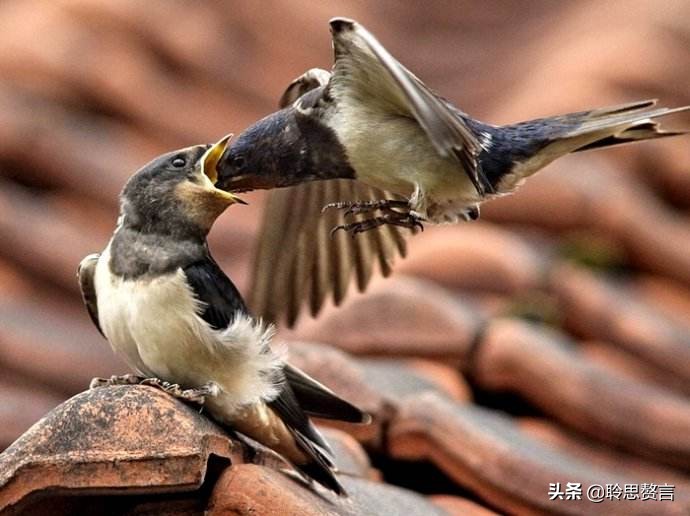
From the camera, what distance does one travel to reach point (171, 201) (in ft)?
8.46

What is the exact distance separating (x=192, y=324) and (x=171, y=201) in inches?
9.9

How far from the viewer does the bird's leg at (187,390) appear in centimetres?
233

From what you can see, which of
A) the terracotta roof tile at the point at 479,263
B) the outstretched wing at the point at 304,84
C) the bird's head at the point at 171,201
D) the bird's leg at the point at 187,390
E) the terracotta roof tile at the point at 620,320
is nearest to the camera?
the bird's leg at the point at 187,390

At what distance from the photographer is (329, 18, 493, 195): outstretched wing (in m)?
2.51

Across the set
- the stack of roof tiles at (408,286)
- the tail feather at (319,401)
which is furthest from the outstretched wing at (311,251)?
the tail feather at (319,401)

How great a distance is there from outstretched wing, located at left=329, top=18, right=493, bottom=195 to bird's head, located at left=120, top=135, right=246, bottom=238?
1.19ft

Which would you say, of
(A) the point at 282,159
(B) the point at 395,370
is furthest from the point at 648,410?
(A) the point at 282,159

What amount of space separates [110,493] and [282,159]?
1.11 metres

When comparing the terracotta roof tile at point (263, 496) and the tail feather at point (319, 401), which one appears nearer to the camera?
the terracotta roof tile at point (263, 496)

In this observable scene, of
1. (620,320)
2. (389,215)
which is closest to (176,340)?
(389,215)

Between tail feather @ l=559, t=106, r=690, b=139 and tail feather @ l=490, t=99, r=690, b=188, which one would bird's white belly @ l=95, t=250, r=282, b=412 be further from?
tail feather @ l=559, t=106, r=690, b=139

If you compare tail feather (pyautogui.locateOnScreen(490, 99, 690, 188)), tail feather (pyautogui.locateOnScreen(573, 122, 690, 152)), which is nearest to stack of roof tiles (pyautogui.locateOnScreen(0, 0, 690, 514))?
tail feather (pyautogui.locateOnScreen(490, 99, 690, 188))

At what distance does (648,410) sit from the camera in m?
3.56

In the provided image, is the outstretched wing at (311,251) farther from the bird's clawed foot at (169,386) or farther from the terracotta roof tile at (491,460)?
the bird's clawed foot at (169,386)
